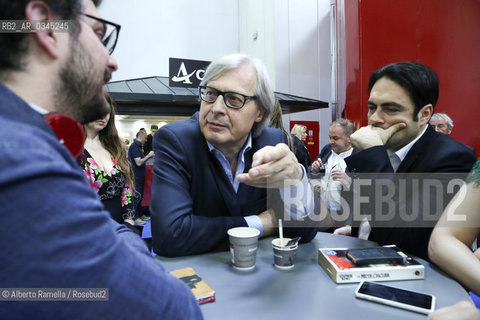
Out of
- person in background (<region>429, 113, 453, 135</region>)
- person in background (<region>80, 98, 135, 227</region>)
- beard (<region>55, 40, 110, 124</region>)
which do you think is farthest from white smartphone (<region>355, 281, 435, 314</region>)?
person in background (<region>429, 113, 453, 135</region>)

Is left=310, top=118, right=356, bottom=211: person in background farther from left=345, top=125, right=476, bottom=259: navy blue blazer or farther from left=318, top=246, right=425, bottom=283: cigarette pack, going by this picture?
left=318, top=246, right=425, bottom=283: cigarette pack

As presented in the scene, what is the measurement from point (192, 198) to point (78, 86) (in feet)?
3.09

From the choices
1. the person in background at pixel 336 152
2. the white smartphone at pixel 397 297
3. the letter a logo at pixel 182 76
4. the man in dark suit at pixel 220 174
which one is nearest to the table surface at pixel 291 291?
the white smartphone at pixel 397 297

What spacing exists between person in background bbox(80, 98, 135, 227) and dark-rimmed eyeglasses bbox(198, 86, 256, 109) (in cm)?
90

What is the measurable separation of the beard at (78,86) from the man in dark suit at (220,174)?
660 millimetres

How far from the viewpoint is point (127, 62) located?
728 cm

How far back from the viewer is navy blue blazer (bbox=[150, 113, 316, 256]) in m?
1.20

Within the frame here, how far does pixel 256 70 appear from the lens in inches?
60.4

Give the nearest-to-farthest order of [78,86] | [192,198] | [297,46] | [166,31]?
[78,86] → [192,198] → [297,46] → [166,31]

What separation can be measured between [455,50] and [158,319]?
570 centimetres

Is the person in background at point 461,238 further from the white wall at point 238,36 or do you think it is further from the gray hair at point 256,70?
the white wall at point 238,36

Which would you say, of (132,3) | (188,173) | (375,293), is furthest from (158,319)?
(132,3)

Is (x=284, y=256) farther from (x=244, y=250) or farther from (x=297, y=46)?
(x=297, y=46)

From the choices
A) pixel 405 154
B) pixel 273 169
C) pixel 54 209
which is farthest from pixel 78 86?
pixel 405 154
